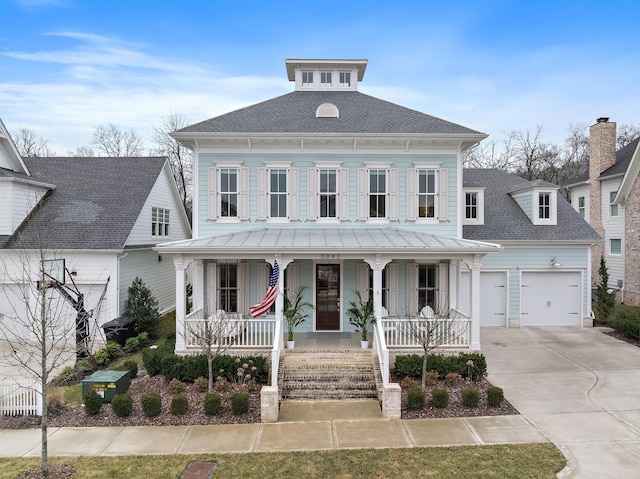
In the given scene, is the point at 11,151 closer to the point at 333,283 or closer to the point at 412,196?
the point at 333,283

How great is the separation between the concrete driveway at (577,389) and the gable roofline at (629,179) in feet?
30.0

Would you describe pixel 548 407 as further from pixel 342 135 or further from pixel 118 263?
pixel 118 263

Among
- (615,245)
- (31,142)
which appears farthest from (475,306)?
(31,142)

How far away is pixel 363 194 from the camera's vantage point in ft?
45.2

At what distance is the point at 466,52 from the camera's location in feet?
62.0

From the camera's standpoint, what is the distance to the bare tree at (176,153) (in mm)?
35156

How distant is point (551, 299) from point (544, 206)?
13.2ft

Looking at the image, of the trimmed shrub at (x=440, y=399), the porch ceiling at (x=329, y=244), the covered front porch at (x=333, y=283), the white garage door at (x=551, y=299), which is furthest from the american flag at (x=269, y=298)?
the white garage door at (x=551, y=299)

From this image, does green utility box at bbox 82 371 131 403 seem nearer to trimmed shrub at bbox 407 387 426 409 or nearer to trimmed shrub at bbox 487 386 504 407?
trimmed shrub at bbox 407 387 426 409

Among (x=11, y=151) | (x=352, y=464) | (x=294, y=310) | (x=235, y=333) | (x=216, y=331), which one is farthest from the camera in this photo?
(x=11, y=151)

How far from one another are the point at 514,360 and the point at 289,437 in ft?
26.6

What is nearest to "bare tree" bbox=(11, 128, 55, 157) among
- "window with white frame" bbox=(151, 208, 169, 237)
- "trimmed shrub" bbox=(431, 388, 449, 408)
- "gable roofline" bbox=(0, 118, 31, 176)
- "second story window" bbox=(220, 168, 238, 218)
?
"gable roofline" bbox=(0, 118, 31, 176)

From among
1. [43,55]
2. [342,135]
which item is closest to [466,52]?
[342,135]

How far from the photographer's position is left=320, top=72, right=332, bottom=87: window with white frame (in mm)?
16969
